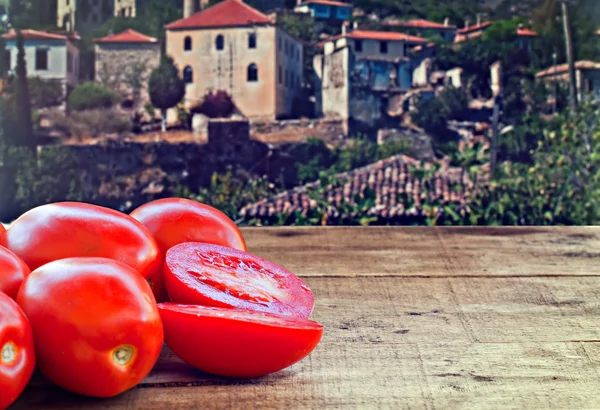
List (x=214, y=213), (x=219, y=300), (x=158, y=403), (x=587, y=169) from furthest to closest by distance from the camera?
(x=587, y=169) → (x=214, y=213) → (x=219, y=300) → (x=158, y=403)

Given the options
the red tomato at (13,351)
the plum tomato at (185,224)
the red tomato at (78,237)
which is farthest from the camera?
the plum tomato at (185,224)

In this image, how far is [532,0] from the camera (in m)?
3.21

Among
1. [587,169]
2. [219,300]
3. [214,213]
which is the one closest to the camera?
[219,300]

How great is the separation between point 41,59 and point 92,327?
2.83 meters

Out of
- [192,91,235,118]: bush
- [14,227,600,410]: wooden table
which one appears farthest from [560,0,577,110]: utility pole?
[14,227,600,410]: wooden table

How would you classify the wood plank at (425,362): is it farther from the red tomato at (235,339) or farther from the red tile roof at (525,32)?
the red tile roof at (525,32)

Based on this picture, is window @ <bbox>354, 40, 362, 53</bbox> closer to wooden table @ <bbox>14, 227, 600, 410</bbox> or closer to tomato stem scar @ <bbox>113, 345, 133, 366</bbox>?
wooden table @ <bbox>14, 227, 600, 410</bbox>

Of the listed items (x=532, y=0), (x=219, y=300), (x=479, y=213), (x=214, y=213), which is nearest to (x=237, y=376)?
(x=219, y=300)

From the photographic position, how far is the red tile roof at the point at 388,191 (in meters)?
3.14

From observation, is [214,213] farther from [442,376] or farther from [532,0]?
[532,0]

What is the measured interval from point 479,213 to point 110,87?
5.22 feet

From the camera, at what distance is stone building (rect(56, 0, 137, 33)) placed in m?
3.23

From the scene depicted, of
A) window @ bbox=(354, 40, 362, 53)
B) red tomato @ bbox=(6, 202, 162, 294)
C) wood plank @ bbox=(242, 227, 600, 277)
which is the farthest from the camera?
window @ bbox=(354, 40, 362, 53)

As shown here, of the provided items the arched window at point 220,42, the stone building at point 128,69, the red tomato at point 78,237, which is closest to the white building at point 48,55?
the stone building at point 128,69
